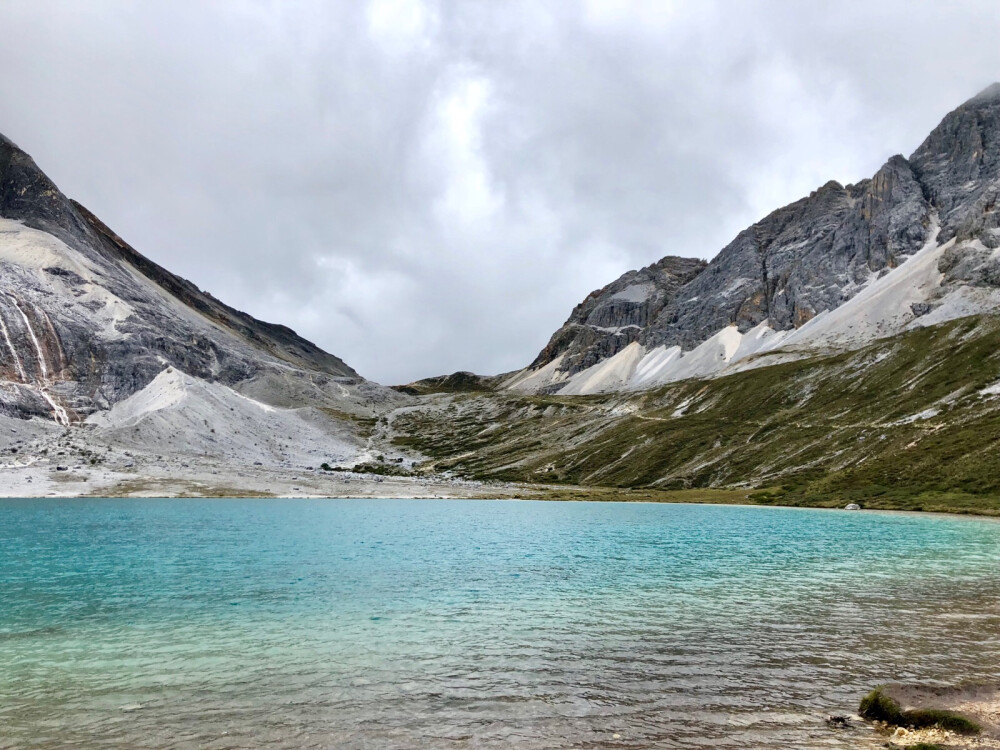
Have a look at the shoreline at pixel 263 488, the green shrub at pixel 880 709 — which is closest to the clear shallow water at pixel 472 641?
the green shrub at pixel 880 709

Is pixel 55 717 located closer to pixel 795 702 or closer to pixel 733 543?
pixel 795 702

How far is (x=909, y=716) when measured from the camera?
14.4 m

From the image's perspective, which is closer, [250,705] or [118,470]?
[250,705]

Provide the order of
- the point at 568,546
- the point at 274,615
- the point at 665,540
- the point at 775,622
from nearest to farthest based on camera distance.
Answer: the point at 775,622
the point at 274,615
the point at 568,546
the point at 665,540

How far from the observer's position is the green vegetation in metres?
13.7

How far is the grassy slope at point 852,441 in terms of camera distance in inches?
3903

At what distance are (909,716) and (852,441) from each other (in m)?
134

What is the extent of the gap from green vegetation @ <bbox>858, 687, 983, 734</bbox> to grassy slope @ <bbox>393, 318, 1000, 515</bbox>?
83.0 meters

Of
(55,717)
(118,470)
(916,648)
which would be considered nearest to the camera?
(55,717)

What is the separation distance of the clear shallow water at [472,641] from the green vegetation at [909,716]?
101cm

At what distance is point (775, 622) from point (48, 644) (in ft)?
90.2

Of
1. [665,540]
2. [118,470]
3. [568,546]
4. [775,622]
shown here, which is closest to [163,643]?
[775,622]

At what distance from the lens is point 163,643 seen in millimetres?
22203

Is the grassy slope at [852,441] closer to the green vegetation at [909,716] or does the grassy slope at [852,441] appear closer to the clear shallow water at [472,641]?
the clear shallow water at [472,641]
